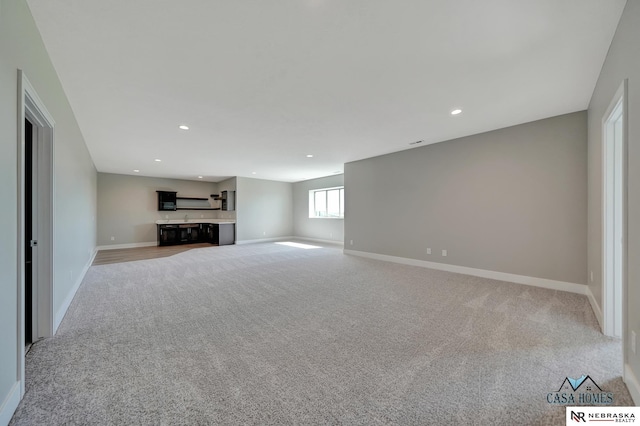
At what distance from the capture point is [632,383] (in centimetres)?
149

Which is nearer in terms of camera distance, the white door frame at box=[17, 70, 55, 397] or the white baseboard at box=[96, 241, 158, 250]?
the white door frame at box=[17, 70, 55, 397]

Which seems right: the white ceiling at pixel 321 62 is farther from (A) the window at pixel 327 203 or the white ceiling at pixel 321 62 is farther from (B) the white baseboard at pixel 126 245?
(B) the white baseboard at pixel 126 245

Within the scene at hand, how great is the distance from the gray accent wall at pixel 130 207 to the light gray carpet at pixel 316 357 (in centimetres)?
561

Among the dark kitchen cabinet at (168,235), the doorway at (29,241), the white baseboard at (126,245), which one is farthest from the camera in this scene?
the dark kitchen cabinet at (168,235)

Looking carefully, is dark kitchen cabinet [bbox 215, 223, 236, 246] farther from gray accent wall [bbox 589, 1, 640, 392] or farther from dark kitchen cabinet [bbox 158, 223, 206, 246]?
gray accent wall [bbox 589, 1, 640, 392]

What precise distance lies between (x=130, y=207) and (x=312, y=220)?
6.36 m

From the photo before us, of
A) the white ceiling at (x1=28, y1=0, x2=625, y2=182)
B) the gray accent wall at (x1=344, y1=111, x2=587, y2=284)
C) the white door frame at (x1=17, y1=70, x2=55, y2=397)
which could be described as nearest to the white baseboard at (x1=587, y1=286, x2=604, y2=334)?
the gray accent wall at (x1=344, y1=111, x2=587, y2=284)

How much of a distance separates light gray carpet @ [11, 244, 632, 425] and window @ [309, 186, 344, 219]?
5.30 m

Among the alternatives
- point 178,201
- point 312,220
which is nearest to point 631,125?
point 312,220

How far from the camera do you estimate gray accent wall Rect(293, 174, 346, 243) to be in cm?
852

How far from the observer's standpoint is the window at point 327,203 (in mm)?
8695

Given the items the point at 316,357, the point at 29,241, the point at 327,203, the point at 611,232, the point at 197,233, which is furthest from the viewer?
the point at 197,233

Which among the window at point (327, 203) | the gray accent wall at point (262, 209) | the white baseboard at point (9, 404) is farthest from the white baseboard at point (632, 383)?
the gray accent wall at point (262, 209)

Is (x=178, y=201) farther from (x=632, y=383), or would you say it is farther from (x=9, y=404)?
(x=632, y=383)
